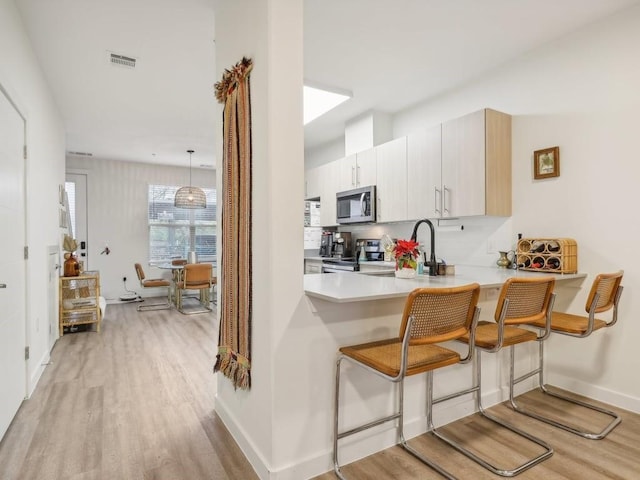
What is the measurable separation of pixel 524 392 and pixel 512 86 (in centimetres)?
252

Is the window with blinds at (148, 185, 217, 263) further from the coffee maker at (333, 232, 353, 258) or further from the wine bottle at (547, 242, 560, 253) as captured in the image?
the wine bottle at (547, 242, 560, 253)

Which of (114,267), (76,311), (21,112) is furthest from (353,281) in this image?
(114,267)

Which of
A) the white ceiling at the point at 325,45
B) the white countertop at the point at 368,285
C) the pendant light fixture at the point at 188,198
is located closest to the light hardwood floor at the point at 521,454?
the white countertop at the point at 368,285

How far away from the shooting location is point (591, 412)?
2.44 m

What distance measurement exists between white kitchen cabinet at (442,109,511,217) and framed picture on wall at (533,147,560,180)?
22 centimetres

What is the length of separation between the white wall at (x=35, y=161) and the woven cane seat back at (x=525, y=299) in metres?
3.10

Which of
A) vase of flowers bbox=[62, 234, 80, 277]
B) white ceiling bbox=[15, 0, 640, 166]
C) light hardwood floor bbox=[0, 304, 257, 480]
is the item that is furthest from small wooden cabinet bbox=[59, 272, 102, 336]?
white ceiling bbox=[15, 0, 640, 166]

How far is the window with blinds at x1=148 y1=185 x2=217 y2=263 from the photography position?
7.27 meters

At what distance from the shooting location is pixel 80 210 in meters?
6.57

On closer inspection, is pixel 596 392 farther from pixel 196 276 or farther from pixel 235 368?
pixel 196 276

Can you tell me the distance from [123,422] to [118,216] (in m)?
5.51

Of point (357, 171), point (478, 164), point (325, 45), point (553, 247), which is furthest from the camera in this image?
point (357, 171)

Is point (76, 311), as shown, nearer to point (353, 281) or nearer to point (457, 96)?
point (353, 281)

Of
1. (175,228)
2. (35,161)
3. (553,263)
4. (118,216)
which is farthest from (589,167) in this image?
(118,216)
